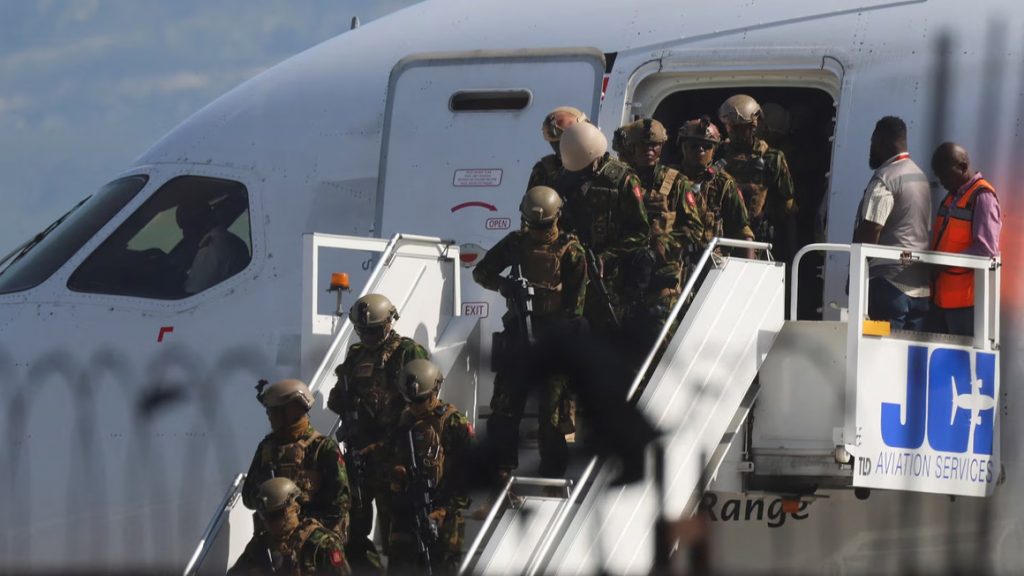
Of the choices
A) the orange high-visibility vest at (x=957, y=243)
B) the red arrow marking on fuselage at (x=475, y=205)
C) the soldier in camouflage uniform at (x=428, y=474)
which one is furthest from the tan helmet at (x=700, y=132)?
the soldier in camouflage uniform at (x=428, y=474)

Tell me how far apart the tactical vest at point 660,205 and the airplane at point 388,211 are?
4.08ft

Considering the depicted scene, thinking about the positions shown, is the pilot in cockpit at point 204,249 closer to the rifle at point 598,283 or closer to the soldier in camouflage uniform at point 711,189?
the rifle at point 598,283

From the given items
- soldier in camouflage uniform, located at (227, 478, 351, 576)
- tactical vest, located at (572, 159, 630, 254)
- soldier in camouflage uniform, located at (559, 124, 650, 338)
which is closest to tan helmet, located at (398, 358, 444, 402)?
soldier in camouflage uniform, located at (227, 478, 351, 576)

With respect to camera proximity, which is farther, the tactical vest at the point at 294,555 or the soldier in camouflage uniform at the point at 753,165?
the soldier in camouflage uniform at the point at 753,165

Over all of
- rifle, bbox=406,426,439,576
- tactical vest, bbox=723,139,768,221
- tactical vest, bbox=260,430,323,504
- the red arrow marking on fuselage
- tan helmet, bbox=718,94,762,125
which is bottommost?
rifle, bbox=406,426,439,576

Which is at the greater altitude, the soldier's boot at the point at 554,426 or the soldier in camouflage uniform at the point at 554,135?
the soldier in camouflage uniform at the point at 554,135

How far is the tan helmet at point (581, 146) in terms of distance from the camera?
371 inches

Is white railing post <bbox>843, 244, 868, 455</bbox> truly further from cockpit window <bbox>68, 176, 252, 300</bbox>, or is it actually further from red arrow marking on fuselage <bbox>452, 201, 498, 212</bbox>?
cockpit window <bbox>68, 176, 252, 300</bbox>

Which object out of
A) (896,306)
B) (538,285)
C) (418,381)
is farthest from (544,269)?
(896,306)

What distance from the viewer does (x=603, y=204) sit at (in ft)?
31.1

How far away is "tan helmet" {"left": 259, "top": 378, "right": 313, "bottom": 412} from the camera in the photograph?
364 inches

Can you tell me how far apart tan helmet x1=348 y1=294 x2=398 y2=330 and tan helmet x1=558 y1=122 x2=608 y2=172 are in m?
1.36

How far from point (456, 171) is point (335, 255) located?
1.04 meters

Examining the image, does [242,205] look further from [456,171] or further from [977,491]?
[977,491]
